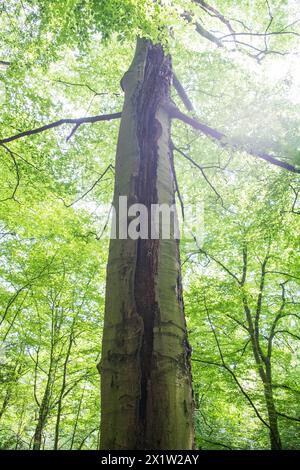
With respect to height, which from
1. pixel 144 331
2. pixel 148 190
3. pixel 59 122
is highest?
pixel 59 122

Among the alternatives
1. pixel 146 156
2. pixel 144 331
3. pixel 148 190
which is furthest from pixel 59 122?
pixel 144 331

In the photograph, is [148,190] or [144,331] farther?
[148,190]

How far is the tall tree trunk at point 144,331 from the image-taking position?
54.6 inches

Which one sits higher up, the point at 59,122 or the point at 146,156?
the point at 59,122

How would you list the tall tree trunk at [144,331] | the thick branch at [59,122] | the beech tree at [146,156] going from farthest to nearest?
the thick branch at [59,122]
the beech tree at [146,156]
the tall tree trunk at [144,331]

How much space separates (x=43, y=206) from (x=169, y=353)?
22.4 feet

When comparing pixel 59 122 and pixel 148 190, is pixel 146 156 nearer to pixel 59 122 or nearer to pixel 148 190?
pixel 148 190

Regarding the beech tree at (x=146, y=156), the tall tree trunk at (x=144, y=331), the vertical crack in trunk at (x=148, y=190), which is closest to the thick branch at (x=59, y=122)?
the beech tree at (x=146, y=156)

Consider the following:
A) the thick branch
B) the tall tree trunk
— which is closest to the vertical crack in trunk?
the tall tree trunk

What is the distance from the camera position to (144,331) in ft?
5.19

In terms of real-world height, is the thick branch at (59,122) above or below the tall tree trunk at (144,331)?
above

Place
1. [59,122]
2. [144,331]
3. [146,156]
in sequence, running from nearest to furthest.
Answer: [144,331], [146,156], [59,122]

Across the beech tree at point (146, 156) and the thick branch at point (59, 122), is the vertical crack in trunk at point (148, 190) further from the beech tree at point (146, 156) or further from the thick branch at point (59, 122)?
the thick branch at point (59, 122)

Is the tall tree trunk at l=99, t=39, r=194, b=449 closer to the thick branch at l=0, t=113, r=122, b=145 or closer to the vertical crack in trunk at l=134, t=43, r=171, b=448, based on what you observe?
the vertical crack in trunk at l=134, t=43, r=171, b=448
